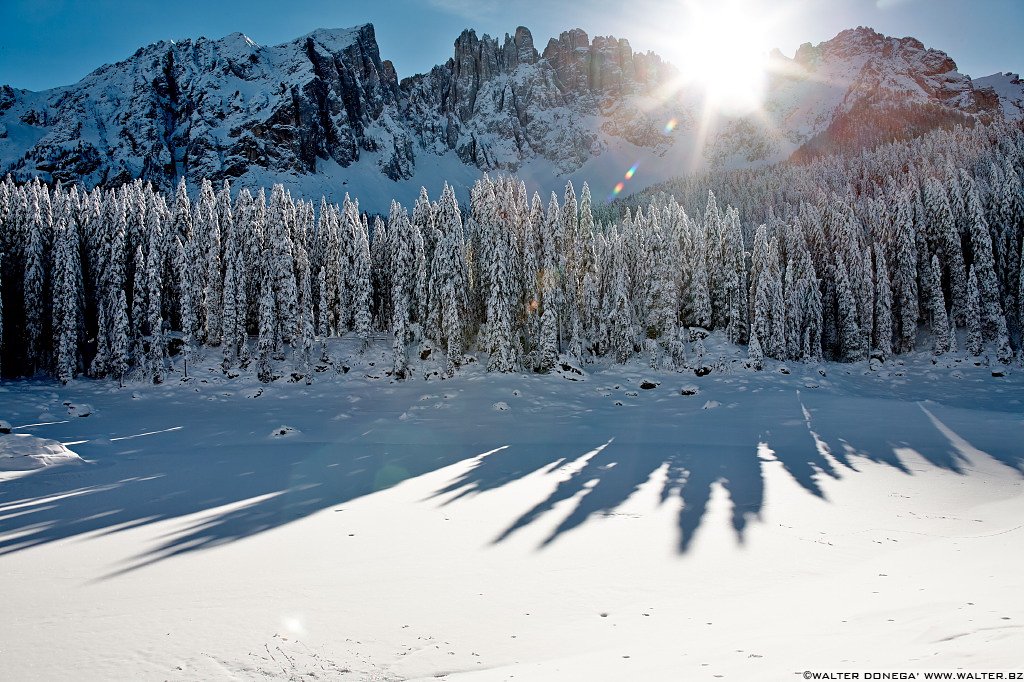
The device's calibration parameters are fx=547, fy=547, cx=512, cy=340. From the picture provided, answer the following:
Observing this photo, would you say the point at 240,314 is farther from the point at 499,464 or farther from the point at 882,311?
the point at 882,311

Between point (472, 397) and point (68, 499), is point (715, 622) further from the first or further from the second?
point (472, 397)

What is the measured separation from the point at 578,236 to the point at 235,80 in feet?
632

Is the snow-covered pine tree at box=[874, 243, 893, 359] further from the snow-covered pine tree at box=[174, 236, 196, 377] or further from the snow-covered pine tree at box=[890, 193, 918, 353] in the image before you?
the snow-covered pine tree at box=[174, 236, 196, 377]

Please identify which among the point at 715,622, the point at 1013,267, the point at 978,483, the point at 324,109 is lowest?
the point at 978,483

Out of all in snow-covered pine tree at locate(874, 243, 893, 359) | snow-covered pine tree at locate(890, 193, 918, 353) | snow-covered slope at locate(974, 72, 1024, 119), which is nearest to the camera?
snow-covered pine tree at locate(874, 243, 893, 359)

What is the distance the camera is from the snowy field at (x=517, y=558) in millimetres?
5289

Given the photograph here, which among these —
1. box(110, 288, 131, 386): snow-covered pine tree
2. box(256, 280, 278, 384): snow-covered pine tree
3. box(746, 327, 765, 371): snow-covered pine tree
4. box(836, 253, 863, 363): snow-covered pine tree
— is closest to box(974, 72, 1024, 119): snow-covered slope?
box(836, 253, 863, 363): snow-covered pine tree

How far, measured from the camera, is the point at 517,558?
8.91 m

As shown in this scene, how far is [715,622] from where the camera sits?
6203 millimetres

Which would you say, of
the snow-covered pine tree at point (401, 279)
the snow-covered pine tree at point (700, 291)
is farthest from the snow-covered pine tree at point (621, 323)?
the snow-covered pine tree at point (401, 279)

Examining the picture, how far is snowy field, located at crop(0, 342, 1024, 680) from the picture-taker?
17.4 feet

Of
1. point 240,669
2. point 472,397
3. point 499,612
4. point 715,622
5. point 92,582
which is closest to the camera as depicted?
point 240,669

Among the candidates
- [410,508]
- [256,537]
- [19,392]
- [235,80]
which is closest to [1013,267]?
[410,508]

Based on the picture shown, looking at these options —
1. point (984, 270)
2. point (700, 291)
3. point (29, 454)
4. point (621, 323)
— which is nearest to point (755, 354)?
point (700, 291)
